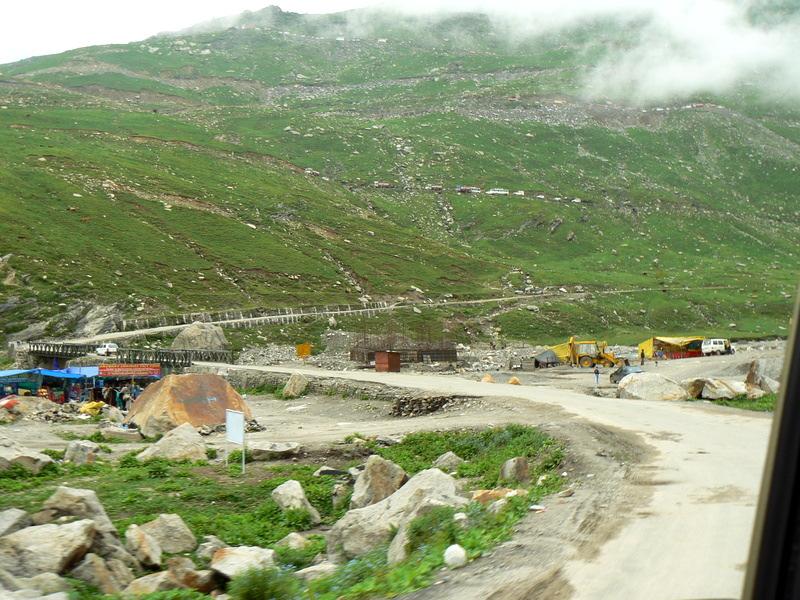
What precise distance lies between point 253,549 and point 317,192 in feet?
382

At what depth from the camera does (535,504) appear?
11.3m

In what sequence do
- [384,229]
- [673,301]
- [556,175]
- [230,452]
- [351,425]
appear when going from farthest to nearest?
1. [556,175]
2. [384,229]
3. [673,301]
4. [351,425]
5. [230,452]

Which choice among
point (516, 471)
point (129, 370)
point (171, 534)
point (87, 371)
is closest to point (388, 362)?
point (129, 370)

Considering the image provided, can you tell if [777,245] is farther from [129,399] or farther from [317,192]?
[129,399]

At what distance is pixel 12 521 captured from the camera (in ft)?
37.0

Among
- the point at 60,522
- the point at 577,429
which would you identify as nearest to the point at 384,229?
the point at 577,429

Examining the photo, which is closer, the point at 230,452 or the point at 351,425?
the point at 230,452

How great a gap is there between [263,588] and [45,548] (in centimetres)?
340

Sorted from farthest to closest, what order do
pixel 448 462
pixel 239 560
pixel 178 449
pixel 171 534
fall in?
pixel 178 449, pixel 448 462, pixel 171 534, pixel 239 560

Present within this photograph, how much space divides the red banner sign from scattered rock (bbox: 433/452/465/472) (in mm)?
28900

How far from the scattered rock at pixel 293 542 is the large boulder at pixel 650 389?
16096mm

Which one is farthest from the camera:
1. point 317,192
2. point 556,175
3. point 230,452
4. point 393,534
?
point 556,175

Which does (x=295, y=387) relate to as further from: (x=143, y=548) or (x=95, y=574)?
(x=95, y=574)

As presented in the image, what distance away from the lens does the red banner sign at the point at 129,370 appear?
43031 mm
